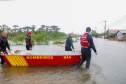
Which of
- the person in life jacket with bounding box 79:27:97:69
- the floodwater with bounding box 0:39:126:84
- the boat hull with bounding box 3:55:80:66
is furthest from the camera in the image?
the boat hull with bounding box 3:55:80:66

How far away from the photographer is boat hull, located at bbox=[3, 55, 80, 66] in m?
15.8

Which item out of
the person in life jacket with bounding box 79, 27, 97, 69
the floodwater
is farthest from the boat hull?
the person in life jacket with bounding box 79, 27, 97, 69

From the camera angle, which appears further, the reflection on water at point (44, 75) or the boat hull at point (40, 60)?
the boat hull at point (40, 60)

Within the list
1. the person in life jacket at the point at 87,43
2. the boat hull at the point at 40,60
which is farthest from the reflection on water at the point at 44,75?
the person in life jacket at the point at 87,43

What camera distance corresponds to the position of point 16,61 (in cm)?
1605

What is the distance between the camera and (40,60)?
1617cm

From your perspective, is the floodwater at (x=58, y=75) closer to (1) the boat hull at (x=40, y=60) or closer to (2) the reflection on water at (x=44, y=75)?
(2) the reflection on water at (x=44, y=75)

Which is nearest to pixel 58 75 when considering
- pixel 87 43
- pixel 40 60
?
pixel 87 43

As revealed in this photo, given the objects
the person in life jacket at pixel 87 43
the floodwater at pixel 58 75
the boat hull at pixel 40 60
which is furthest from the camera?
the boat hull at pixel 40 60

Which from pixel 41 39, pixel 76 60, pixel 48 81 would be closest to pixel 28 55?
pixel 76 60

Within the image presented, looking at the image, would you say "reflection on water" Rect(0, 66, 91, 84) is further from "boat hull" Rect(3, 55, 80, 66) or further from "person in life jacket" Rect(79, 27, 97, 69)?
"person in life jacket" Rect(79, 27, 97, 69)

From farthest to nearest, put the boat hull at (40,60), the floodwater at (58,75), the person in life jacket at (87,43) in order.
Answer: the boat hull at (40,60), the person in life jacket at (87,43), the floodwater at (58,75)

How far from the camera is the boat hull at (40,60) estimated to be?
623 inches

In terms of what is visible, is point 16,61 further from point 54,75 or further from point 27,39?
point 27,39
